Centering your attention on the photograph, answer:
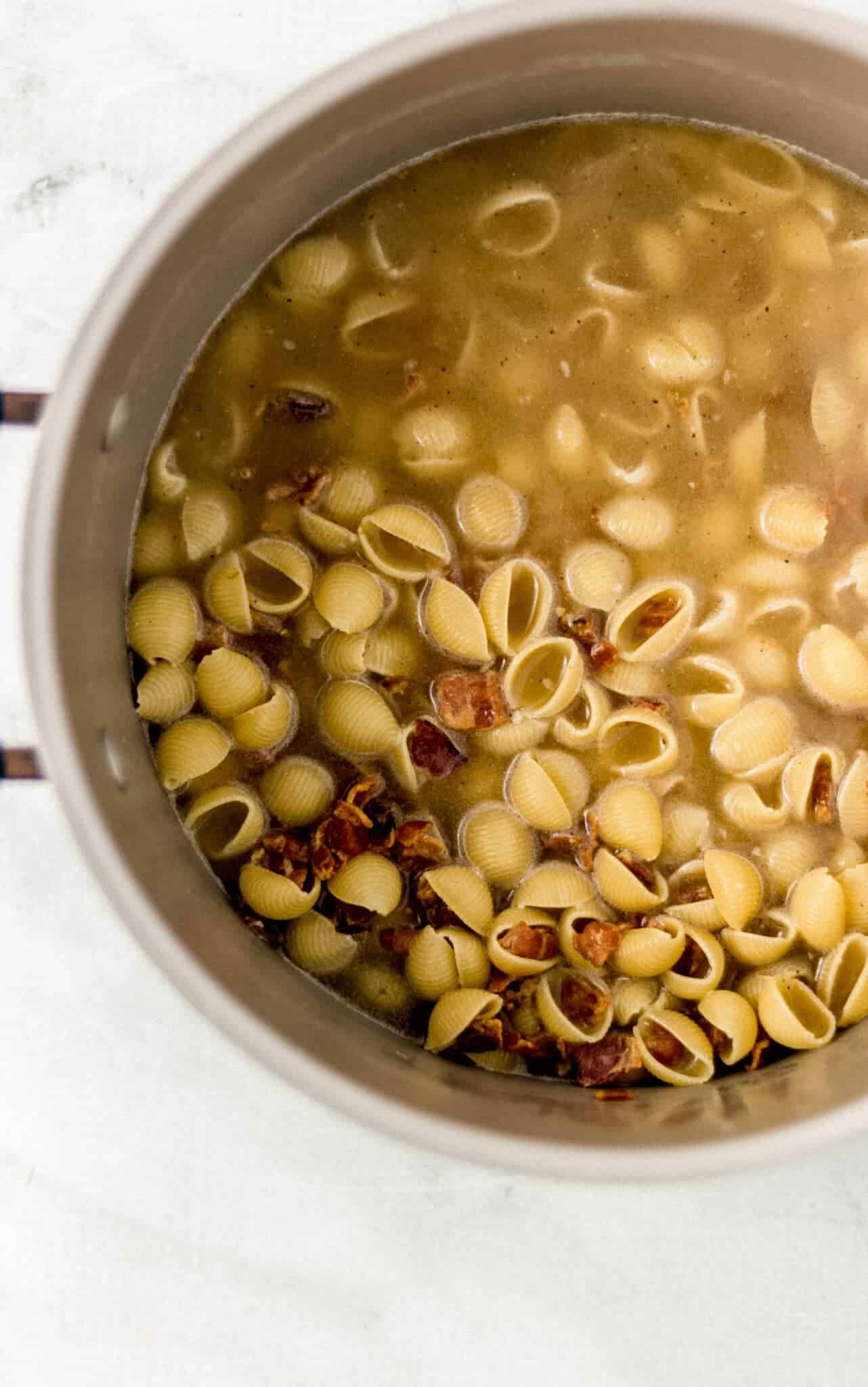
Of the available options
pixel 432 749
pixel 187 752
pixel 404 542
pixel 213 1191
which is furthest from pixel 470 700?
pixel 213 1191

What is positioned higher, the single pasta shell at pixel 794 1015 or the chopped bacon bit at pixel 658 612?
the chopped bacon bit at pixel 658 612

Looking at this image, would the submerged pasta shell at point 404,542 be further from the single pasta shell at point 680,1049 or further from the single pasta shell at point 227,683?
the single pasta shell at point 680,1049

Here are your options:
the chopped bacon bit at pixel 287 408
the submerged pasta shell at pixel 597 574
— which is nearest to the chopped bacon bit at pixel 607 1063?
the submerged pasta shell at pixel 597 574

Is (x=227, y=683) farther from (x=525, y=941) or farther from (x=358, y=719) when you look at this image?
(x=525, y=941)

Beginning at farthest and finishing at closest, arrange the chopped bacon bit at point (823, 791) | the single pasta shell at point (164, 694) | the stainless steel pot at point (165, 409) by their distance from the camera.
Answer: the chopped bacon bit at point (823, 791) → the single pasta shell at point (164, 694) → the stainless steel pot at point (165, 409)

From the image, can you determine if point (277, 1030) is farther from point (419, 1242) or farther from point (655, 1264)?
point (655, 1264)

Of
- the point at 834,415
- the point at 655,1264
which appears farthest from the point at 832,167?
the point at 655,1264
